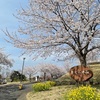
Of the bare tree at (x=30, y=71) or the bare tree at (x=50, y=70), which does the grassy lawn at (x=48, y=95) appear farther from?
the bare tree at (x=30, y=71)

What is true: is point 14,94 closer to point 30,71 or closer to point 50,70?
point 50,70

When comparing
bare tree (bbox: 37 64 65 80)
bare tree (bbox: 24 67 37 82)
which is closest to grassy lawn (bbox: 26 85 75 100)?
bare tree (bbox: 37 64 65 80)

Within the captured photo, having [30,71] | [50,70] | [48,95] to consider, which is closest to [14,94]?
[48,95]

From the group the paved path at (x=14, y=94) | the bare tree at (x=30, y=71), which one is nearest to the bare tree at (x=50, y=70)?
the bare tree at (x=30, y=71)

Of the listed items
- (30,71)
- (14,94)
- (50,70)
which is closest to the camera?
(14,94)

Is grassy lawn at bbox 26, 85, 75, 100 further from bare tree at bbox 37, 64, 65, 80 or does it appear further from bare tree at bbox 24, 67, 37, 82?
bare tree at bbox 24, 67, 37, 82

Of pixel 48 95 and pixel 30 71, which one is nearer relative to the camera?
pixel 48 95

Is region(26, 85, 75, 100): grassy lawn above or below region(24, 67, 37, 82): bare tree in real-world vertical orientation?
below

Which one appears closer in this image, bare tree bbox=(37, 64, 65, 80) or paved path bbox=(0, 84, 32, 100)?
paved path bbox=(0, 84, 32, 100)

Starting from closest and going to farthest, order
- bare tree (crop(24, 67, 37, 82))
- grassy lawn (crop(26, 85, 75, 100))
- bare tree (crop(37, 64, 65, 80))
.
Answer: grassy lawn (crop(26, 85, 75, 100))
bare tree (crop(37, 64, 65, 80))
bare tree (crop(24, 67, 37, 82))

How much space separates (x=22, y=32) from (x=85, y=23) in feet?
17.5

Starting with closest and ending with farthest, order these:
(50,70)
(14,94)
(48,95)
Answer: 1. (48,95)
2. (14,94)
3. (50,70)

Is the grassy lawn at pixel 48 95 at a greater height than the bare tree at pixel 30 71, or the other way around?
the bare tree at pixel 30 71

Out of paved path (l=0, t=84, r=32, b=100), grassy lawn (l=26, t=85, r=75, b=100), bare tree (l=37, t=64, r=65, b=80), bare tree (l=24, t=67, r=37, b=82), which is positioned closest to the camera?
grassy lawn (l=26, t=85, r=75, b=100)
